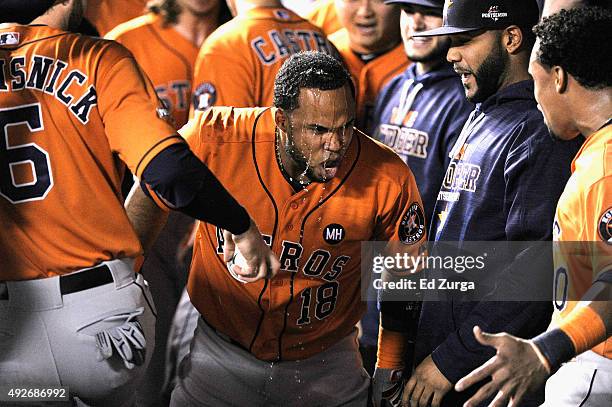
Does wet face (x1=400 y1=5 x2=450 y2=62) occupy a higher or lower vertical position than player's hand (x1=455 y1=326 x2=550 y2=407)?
lower

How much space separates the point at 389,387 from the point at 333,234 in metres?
0.51

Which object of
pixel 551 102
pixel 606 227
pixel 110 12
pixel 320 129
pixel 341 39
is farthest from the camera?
pixel 110 12

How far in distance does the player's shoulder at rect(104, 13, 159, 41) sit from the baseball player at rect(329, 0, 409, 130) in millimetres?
875

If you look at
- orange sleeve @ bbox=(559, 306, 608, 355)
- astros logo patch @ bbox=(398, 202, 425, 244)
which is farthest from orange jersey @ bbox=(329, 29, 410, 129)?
orange sleeve @ bbox=(559, 306, 608, 355)

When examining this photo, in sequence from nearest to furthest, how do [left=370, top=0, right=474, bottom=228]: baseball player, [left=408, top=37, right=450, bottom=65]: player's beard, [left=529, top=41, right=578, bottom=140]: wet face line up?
[left=529, top=41, right=578, bottom=140]: wet face, [left=370, top=0, right=474, bottom=228]: baseball player, [left=408, top=37, right=450, bottom=65]: player's beard

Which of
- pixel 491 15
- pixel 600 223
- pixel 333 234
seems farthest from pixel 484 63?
pixel 600 223

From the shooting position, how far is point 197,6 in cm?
479

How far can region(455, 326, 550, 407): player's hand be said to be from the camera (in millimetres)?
2248

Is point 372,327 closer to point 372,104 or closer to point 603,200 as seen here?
point 372,104

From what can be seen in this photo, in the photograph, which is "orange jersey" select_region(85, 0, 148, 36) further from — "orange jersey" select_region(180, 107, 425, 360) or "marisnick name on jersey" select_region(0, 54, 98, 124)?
"marisnick name on jersey" select_region(0, 54, 98, 124)

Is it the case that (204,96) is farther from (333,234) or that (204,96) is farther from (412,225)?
(412,225)

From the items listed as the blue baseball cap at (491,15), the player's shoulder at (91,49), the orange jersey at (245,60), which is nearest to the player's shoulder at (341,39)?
the orange jersey at (245,60)

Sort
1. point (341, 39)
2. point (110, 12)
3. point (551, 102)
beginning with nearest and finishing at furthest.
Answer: point (551, 102) → point (341, 39) → point (110, 12)

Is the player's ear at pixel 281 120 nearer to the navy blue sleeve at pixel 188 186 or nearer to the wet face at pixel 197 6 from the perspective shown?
the navy blue sleeve at pixel 188 186
